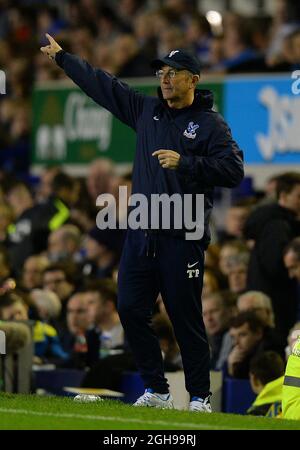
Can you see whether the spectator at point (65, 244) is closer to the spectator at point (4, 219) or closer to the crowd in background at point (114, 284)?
the crowd in background at point (114, 284)

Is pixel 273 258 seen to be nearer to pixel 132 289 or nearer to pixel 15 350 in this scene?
pixel 15 350

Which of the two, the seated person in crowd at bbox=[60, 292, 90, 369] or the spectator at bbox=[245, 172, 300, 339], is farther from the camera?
the seated person in crowd at bbox=[60, 292, 90, 369]

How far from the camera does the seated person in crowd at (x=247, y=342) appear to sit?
1090cm

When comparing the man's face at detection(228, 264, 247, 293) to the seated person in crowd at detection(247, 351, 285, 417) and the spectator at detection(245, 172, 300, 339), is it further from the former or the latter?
the seated person in crowd at detection(247, 351, 285, 417)

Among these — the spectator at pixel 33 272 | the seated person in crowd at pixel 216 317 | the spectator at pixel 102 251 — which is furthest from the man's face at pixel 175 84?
the spectator at pixel 33 272

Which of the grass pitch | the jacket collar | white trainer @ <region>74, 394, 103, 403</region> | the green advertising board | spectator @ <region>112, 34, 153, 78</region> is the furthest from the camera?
spectator @ <region>112, 34, 153, 78</region>

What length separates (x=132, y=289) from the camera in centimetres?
902

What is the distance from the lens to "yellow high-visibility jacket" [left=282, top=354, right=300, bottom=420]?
28.4 feet

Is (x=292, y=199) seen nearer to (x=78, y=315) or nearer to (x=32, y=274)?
(x=78, y=315)

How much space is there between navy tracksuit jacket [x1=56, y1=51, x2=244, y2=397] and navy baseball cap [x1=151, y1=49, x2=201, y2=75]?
7.2 inches

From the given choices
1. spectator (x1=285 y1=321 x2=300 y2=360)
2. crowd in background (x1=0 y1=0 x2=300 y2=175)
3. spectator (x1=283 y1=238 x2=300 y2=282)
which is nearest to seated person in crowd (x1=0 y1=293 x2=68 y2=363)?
spectator (x1=283 y1=238 x2=300 y2=282)

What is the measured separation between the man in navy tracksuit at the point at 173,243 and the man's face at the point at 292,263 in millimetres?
2521

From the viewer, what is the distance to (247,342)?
10938mm

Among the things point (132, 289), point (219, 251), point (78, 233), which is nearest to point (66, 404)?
point (132, 289)
